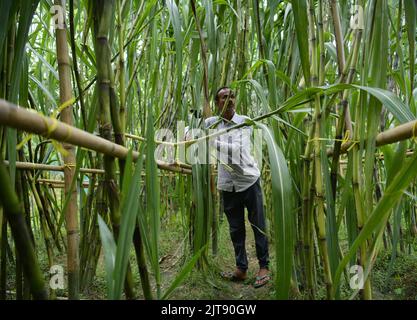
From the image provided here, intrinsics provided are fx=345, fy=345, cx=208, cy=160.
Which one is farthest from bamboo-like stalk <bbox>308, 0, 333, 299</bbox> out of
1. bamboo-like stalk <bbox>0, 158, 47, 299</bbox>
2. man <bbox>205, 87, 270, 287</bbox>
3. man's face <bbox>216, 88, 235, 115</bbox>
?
man <bbox>205, 87, 270, 287</bbox>

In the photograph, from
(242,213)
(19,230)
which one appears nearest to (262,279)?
(242,213)

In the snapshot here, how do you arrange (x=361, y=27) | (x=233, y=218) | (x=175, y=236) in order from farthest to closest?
(x=175, y=236) → (x=233, y=218) → (x=361, y=27)

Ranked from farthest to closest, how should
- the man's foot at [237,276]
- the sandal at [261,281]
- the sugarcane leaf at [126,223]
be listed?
the man's foot at [237,276] → the sandal at [261,281] → the sugarcane leaf at [126,223]

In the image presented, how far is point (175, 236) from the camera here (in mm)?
2576

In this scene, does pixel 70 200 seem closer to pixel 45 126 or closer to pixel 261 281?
pixel 45 126

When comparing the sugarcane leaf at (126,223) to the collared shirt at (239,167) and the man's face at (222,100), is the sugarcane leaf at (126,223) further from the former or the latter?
the collared shirt at (239,167)

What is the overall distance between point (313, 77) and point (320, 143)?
0.42 ft

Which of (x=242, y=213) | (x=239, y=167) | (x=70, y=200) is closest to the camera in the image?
(x=70, y=200)

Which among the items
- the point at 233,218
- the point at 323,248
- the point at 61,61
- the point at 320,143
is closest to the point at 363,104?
the point at 320,143

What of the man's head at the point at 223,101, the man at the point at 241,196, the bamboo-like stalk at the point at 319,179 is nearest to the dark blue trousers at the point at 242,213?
the man at the point at 241,196

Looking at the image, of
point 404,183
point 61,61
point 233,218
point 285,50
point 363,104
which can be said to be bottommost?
point 233,218

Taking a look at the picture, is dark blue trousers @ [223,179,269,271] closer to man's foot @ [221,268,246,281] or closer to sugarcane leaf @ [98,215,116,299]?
man's foot @ [221,268,246,281]
